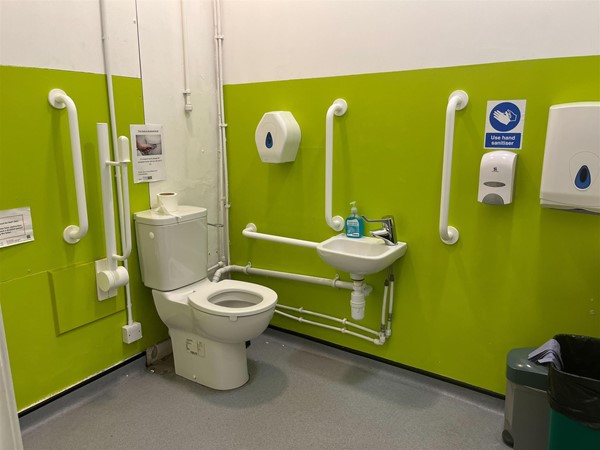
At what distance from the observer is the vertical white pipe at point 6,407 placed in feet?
2.83

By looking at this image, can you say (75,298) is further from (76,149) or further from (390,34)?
(390,34)

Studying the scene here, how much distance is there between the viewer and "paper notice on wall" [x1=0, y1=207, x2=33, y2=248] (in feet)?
6.11

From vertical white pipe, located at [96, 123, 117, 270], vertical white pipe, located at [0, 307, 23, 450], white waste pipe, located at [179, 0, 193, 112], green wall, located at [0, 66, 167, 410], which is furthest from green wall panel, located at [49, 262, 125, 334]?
vertical white pipe, located at [0, 307, 23, 450]

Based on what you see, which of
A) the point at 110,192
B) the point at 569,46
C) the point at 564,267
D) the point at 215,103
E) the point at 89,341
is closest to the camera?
the point at 569,46

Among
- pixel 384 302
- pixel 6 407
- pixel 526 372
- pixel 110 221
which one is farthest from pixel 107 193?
pixel 526 372

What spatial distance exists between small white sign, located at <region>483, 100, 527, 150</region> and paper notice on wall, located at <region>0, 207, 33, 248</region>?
2041 millimetres

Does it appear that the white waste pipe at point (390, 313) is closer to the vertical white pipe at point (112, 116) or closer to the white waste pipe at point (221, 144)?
the white waste pipe at point (221, 144)

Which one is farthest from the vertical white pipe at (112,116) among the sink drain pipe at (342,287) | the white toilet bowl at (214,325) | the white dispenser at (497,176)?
the white dispenser at (497,176)

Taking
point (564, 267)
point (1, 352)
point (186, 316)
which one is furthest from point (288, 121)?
point (1, 352)

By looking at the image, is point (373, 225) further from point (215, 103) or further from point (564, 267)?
point (215, 103)

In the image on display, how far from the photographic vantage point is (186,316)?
232 cm

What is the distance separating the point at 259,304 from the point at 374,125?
3.53ft

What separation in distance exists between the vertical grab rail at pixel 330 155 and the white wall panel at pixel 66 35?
1032 millimetres

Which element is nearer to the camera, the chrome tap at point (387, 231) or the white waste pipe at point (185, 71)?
the chrome tap at point (387, 231)
